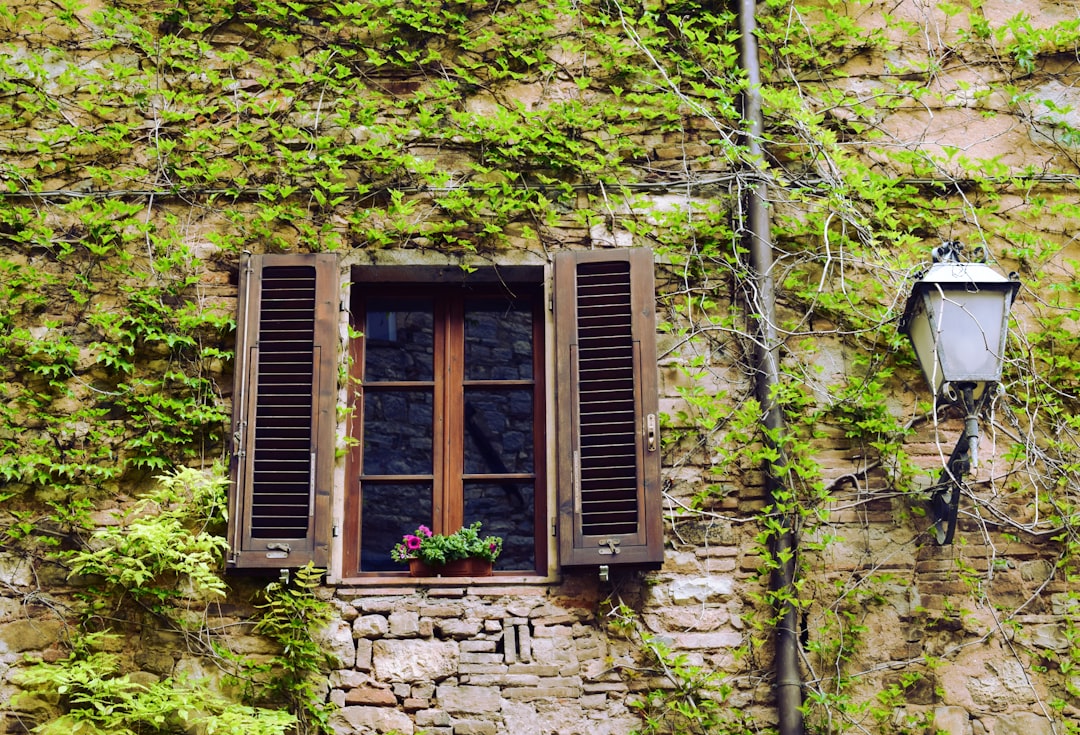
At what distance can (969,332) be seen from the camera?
4293mm

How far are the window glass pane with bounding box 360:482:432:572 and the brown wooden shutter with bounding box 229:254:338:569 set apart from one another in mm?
277

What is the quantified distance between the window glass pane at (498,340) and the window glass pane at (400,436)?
0.83ft

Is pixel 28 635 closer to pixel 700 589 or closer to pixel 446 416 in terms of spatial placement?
pixel 446 416

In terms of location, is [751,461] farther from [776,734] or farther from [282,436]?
[282,436]

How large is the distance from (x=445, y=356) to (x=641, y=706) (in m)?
1.63

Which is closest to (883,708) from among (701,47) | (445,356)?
(445,356)

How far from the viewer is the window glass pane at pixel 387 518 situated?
196 inches

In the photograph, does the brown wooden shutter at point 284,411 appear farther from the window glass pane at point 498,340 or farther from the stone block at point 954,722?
the stone block at point 954,722

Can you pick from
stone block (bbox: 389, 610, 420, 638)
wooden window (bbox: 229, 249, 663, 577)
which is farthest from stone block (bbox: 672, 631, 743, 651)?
stone block (bbox: 389, 610, 420, 638)

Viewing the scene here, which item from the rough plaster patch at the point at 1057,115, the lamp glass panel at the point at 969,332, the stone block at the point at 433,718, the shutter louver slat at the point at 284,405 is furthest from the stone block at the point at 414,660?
the rough plaster patch at the point at 1057,115

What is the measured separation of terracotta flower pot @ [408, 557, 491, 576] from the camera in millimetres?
4809

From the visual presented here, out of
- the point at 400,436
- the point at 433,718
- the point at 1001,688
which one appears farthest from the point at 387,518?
the point at 1001,688

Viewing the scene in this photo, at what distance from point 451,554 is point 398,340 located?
39.1 inches

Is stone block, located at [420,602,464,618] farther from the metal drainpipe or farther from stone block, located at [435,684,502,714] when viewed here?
the metal drainpipe
